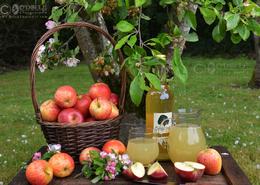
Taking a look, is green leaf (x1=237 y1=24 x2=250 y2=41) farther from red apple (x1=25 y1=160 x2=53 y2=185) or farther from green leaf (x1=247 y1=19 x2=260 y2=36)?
red apple (x1=25 y1=160 x2=53 y2=185)

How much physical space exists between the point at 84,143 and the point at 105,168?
0.19m

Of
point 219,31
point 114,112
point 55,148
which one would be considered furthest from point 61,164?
point 219,31

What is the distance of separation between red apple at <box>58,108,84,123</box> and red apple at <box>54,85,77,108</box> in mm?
42

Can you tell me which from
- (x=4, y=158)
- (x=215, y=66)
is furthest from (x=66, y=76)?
(x=4, y=158)

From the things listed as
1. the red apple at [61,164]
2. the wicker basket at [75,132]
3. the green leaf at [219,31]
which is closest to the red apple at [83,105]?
the wicker basket at [75,132]

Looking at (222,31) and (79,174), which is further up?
(222,31)

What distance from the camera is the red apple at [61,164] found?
1.73 m

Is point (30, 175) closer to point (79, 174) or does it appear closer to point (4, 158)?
point (79, 174)

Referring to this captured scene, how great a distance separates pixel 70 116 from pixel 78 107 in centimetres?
9

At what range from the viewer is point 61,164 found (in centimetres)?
173

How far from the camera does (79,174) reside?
5.79ft

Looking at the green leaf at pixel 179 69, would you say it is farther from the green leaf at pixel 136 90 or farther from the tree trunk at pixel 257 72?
the tree trunk at pixel 257 72

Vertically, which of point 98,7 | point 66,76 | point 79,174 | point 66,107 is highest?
point 98,7

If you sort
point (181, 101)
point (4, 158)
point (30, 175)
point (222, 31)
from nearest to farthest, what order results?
point (30, 175) → point (222, 31) → point (4, 158) → point (181, 101)
